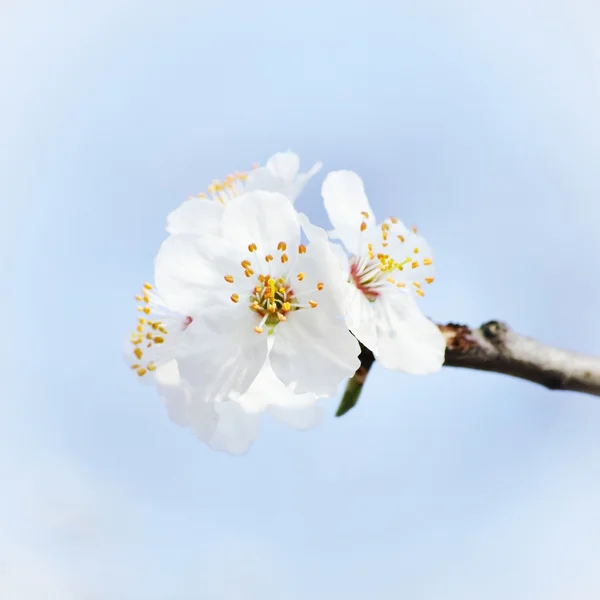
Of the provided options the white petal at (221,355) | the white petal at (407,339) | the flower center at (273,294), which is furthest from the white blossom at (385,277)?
the white petal at (221,355)

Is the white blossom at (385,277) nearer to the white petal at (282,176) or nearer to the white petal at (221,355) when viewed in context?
the white petal at (282,176)

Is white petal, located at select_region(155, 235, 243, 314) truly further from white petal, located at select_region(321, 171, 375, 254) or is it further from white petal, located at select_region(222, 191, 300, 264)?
white petal, located at select_region(321, 171, 375, 254)

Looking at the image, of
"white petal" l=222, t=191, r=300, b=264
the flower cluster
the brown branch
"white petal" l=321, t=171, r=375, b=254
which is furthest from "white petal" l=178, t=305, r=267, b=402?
the brown branch

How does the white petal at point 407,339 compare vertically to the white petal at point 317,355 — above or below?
above

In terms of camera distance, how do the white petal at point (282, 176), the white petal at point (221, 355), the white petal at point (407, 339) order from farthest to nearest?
the white petal at point (282, 176) → the white petal at point (407, 339) → the white petal at point (221, 355)

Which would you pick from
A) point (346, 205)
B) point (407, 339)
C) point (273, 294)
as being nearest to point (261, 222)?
point (273, 294)

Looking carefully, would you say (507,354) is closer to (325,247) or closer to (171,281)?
(325,247)

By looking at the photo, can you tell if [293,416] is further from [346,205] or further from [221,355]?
[346,205]
